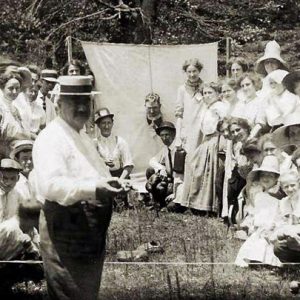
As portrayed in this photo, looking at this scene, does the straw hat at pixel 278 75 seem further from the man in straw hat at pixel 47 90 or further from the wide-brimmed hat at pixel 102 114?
the man in straw hat at pixel 47 90

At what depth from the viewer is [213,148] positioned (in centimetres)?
666

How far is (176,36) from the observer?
6.63m

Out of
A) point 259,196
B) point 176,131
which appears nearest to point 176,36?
point 176,131

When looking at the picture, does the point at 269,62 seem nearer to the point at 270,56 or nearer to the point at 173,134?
the point at 270,56

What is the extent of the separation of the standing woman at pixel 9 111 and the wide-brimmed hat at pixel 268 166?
1.47m

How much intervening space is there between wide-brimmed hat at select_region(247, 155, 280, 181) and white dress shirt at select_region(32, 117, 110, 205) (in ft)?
3.99

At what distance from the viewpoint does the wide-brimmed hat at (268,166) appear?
6.49m

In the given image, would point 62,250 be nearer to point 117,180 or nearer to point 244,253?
point 117,180

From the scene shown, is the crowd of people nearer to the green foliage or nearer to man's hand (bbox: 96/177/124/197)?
the green foliage

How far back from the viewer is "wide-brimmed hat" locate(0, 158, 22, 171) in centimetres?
610

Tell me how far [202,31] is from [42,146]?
5.34ft

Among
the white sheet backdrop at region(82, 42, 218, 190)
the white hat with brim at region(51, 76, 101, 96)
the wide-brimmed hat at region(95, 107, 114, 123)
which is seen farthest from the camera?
the white sheet backdrop at region(82, 42, 218, 190)

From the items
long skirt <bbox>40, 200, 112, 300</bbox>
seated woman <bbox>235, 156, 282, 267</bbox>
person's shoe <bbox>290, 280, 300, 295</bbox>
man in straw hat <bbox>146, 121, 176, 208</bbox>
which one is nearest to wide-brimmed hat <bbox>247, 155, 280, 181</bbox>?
seated woman <bbox>235, 156, 282, 267</bbox>

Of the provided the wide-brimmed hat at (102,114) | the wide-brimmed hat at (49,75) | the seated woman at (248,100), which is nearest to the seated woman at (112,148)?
the wide-brimmed hat at (102,114)
